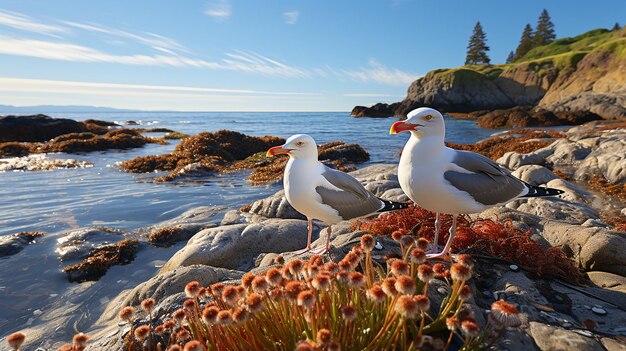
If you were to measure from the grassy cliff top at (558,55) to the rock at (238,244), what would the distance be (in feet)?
222

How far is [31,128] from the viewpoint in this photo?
1241 inches

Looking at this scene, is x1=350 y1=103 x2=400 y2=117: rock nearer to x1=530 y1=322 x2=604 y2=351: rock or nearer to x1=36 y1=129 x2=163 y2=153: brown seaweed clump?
x1=36 y1=129 x2=163 y2=153: brown seaweed clump

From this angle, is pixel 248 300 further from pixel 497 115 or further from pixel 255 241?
pixel 497 115

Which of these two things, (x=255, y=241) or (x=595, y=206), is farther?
(x=595, y=206)

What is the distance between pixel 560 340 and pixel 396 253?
5.64 feet

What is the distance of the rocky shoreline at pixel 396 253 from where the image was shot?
2965 millimetres

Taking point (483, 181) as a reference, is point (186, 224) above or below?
below

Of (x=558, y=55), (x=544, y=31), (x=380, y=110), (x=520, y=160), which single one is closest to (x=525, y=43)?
(x=544, y=31)

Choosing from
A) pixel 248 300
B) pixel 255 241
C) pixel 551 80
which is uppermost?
pixel 551 80

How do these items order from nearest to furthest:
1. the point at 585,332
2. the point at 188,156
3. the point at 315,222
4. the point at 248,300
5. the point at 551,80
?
the point at 248,300 → the point at 585,332 → the point at 315,222 → the point at 188,156 → the point at 551,80

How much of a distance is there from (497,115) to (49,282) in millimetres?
48437

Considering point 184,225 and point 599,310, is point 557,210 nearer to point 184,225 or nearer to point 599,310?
point 599,310

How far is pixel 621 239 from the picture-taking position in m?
4.71

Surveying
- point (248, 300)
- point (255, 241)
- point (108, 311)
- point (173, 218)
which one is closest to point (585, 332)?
point (248, 300)
